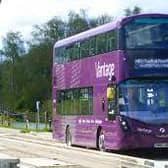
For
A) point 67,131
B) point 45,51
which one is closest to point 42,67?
point 45,51

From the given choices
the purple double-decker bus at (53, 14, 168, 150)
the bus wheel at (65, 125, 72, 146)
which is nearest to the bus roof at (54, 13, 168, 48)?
the purple double-decker bus at (53, 14, 168, 150)

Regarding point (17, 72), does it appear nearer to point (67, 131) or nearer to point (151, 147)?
point (67, 131)

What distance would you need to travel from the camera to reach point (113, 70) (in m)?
23.9

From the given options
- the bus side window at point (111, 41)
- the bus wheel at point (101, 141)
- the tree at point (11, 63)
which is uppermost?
the tree at point (11, 63)

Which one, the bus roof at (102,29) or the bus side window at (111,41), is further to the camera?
the bus side window at (111,41)

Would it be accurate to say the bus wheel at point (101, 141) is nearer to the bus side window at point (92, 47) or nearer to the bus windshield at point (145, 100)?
the bus windshield at point (145, 100)

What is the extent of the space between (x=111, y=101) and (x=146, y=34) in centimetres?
251

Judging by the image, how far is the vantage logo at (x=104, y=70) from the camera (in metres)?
24.1

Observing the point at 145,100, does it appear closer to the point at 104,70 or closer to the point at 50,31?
the point at 104,70

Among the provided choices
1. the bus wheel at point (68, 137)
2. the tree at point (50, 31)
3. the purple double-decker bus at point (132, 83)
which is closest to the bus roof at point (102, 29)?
the purple double-decker bus at point (132, 83)

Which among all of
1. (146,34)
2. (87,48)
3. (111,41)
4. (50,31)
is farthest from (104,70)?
(50,31)

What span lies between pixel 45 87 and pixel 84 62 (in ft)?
285

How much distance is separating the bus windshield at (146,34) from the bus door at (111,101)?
153 centimetres

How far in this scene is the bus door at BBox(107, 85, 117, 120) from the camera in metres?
23.7
